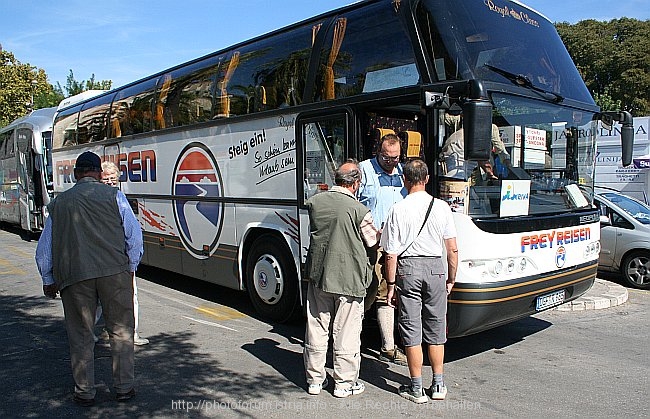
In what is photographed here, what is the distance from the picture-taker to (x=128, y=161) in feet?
34.6

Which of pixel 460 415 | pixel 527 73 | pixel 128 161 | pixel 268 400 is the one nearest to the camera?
pixel 460 415

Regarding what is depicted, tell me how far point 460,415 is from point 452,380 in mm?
798

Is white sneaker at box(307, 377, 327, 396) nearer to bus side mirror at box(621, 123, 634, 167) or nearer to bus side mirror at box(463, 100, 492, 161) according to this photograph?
bus side mirror at box(463, 100, 492, 161)

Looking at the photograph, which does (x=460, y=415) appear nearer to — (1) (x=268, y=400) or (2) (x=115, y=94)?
(1) (x=268, y=400)

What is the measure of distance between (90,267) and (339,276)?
1995mm

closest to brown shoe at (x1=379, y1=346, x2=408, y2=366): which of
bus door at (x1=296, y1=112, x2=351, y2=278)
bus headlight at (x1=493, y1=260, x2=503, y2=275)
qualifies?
bus headlight at (x1=493, y1=260, x2=503, y2=275)

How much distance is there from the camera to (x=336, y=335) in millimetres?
4855

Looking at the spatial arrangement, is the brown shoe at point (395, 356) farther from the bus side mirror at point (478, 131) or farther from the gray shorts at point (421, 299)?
the bus side mirror at point (478, 131)

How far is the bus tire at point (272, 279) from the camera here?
6980 millimetres

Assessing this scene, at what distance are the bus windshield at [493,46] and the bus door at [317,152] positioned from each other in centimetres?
127

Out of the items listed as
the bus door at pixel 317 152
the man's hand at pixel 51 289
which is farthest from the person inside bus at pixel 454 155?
the man's hand at pixel 51 289

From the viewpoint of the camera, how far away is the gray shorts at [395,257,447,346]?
459 cm

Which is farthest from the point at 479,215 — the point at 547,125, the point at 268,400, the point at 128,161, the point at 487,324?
the point at 128,161

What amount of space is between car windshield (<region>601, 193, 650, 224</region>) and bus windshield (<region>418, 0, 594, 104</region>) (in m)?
4.87
